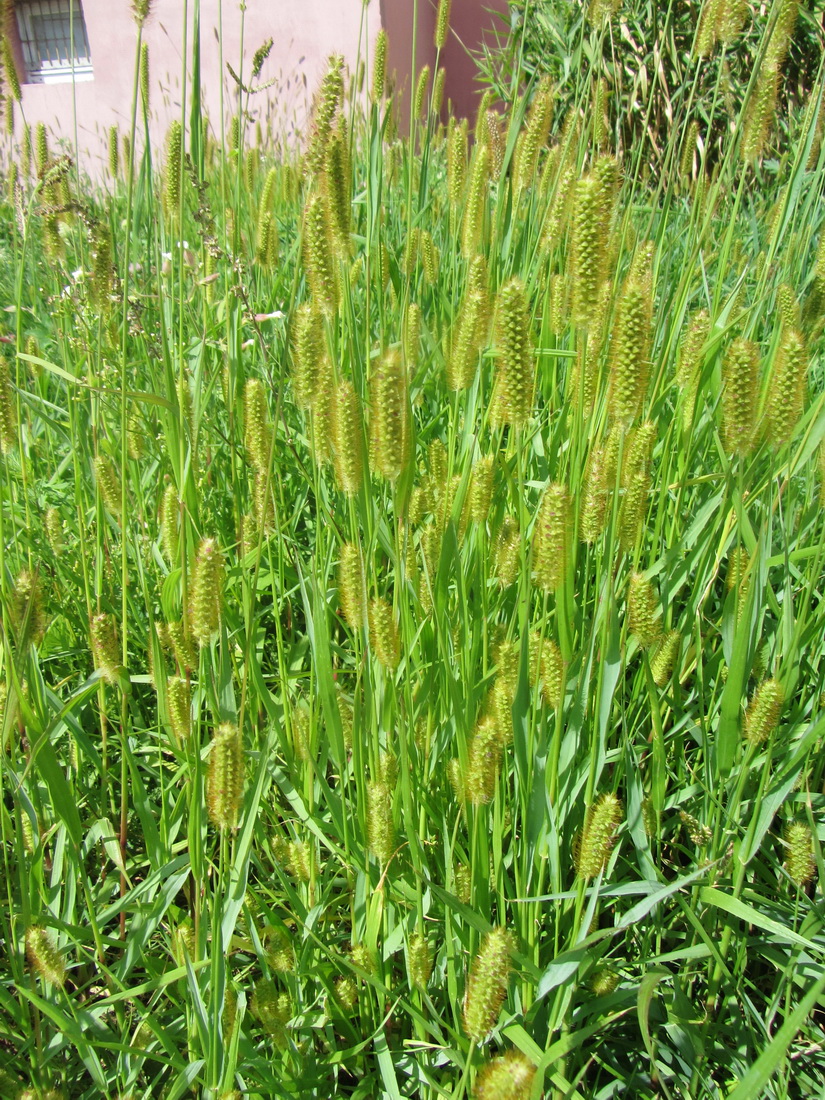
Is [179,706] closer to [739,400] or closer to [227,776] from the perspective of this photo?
[227,776]

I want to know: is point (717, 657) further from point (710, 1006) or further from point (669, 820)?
point (710, 1006)

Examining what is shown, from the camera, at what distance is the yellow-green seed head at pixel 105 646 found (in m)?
0.94

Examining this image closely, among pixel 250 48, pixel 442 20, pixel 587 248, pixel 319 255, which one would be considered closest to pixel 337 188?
pixel 319 255

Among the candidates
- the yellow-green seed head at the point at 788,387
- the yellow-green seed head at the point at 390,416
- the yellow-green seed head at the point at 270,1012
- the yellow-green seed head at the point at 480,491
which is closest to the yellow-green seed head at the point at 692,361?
the yellow-green seed head at the point at 788,387

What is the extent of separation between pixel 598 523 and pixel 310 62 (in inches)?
331

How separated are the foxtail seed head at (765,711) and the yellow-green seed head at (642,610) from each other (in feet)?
0.42

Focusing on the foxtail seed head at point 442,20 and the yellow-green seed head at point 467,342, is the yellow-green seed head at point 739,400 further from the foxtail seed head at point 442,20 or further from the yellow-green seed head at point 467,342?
the foxtail seed head at point 442,20

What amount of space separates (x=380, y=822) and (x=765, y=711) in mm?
436

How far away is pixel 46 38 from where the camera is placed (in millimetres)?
10914

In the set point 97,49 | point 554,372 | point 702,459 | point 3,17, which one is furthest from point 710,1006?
point 97,49

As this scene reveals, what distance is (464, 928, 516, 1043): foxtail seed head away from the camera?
75 cm

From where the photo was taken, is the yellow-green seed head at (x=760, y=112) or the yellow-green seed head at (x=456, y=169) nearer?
the yellow-green seed head at (x=760, y=112)

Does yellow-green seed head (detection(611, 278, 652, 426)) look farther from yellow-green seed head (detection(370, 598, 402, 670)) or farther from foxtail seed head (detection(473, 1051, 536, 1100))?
foxtail seed head (detection(473, 1051, 536, 1100))

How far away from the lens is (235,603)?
1.48m
